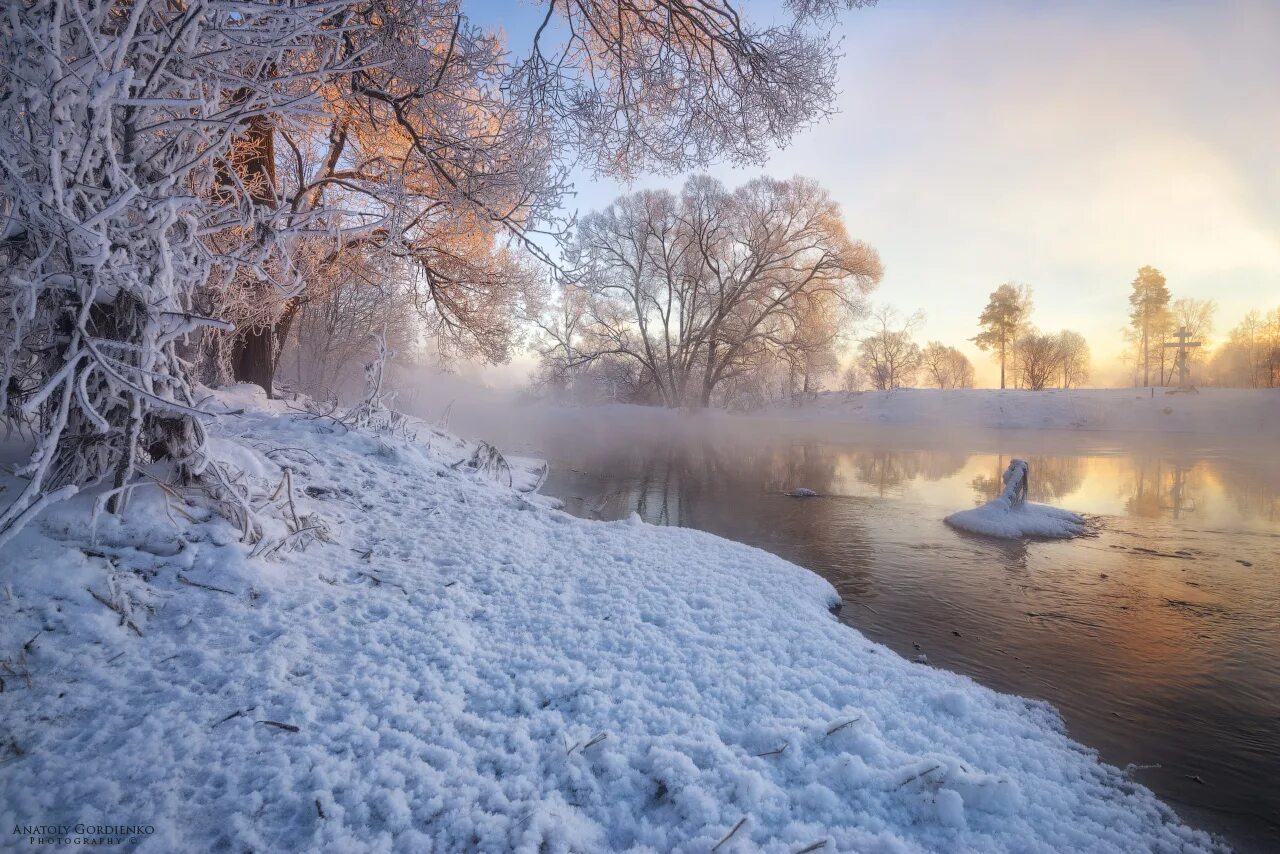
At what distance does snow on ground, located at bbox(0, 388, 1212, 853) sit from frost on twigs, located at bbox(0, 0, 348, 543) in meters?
0.51

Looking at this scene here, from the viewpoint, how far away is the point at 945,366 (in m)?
49.2

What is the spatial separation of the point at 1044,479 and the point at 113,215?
13956 millimetres

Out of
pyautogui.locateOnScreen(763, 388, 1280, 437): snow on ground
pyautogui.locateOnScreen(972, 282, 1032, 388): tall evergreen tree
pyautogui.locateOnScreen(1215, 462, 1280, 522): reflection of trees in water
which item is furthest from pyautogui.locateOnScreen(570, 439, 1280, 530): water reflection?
pyautogui.locateOnScreen(972, 282, 1032, 388): tall evergreen tree

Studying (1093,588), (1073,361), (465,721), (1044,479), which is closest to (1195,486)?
(1044,479)

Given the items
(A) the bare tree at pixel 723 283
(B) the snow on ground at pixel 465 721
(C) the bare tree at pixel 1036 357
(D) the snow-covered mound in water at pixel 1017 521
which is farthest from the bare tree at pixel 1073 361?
(B) the snow on ground at pixel 465 721

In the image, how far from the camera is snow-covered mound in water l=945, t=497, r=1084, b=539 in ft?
21.6

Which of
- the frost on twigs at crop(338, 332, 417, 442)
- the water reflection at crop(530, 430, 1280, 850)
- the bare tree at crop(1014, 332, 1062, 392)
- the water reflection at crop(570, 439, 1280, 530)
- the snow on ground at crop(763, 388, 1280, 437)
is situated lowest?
the water reflection at crop(530, 430, 1280, 850)

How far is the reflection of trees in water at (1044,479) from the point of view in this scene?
9281 mm

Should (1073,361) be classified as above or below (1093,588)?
above

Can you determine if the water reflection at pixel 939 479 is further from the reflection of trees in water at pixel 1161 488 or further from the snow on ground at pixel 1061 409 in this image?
the snow on ground at pixel 1061 409

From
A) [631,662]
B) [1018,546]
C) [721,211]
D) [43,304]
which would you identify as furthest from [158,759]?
[721,211]

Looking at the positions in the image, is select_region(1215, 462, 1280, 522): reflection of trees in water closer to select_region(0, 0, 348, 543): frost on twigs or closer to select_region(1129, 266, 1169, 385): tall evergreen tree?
select_region(0, 0, 348, 543): frost on twigs

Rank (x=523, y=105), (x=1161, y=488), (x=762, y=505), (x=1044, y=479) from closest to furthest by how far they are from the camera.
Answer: (x=523, y=105), (x=762, y=505), (x=1161, y=488), (x=1044, y=479)

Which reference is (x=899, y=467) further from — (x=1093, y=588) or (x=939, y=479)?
(x=1093, y=588)
